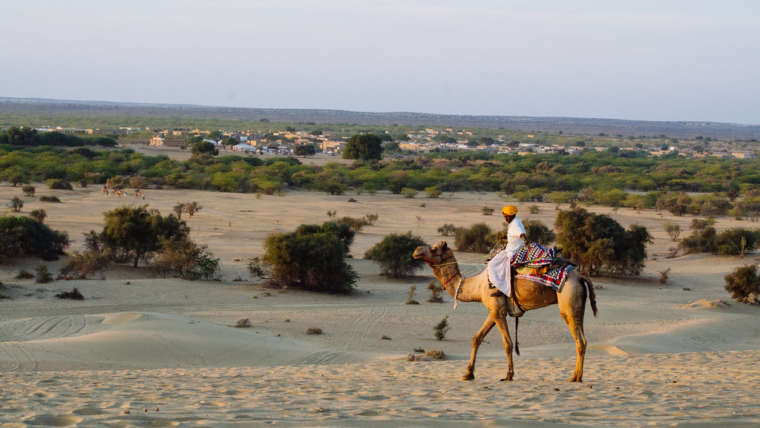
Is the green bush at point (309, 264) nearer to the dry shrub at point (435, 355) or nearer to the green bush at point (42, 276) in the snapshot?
the green bush at point (42, 276)

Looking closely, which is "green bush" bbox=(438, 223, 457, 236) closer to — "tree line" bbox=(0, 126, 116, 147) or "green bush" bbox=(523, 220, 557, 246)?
"green bush" bbox=(523, 220, 557, 246)

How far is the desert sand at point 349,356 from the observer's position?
795 cm

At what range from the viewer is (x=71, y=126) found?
562 feet

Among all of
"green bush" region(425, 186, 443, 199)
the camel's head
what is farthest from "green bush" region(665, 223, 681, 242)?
the camel's head

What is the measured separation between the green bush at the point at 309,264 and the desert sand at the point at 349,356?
2.28 feet

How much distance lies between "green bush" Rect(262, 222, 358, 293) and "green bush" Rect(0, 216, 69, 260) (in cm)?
797

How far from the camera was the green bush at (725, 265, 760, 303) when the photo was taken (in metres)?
24.8

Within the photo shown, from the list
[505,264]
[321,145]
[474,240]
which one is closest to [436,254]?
[505,264]

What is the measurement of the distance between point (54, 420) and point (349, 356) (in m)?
8.36

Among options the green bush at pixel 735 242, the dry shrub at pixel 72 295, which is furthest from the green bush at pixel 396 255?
the green bush at pixel 735 242

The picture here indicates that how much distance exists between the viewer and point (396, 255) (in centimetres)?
2791

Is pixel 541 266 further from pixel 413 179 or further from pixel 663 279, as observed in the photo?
pixel 413 179

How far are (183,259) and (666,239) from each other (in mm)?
26291

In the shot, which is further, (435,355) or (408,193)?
(408,193)
